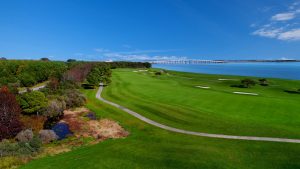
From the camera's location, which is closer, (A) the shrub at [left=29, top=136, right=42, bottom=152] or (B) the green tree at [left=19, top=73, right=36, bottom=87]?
(A) the shrub at [left=29, top=136, right=42, bottom=152]

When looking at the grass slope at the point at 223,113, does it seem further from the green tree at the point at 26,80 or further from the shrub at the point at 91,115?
the green tree at the point at 26,80

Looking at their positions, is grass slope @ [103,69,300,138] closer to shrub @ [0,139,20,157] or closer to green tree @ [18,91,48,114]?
green tree @ [18,91,48,114]

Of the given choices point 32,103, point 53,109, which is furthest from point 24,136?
point 53,109

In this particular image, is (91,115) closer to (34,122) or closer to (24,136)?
(34,122)

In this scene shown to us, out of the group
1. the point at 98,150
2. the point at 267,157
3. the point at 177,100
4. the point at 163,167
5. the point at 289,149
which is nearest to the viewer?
the point at 163,167

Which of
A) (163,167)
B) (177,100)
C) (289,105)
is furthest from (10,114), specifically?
(289,105)

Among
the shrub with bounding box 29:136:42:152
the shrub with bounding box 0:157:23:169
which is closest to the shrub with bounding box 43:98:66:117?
the shrub with bounding box 29:136:42:152

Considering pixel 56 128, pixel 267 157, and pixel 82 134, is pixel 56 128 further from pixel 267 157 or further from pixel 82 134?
pixel 267 157
